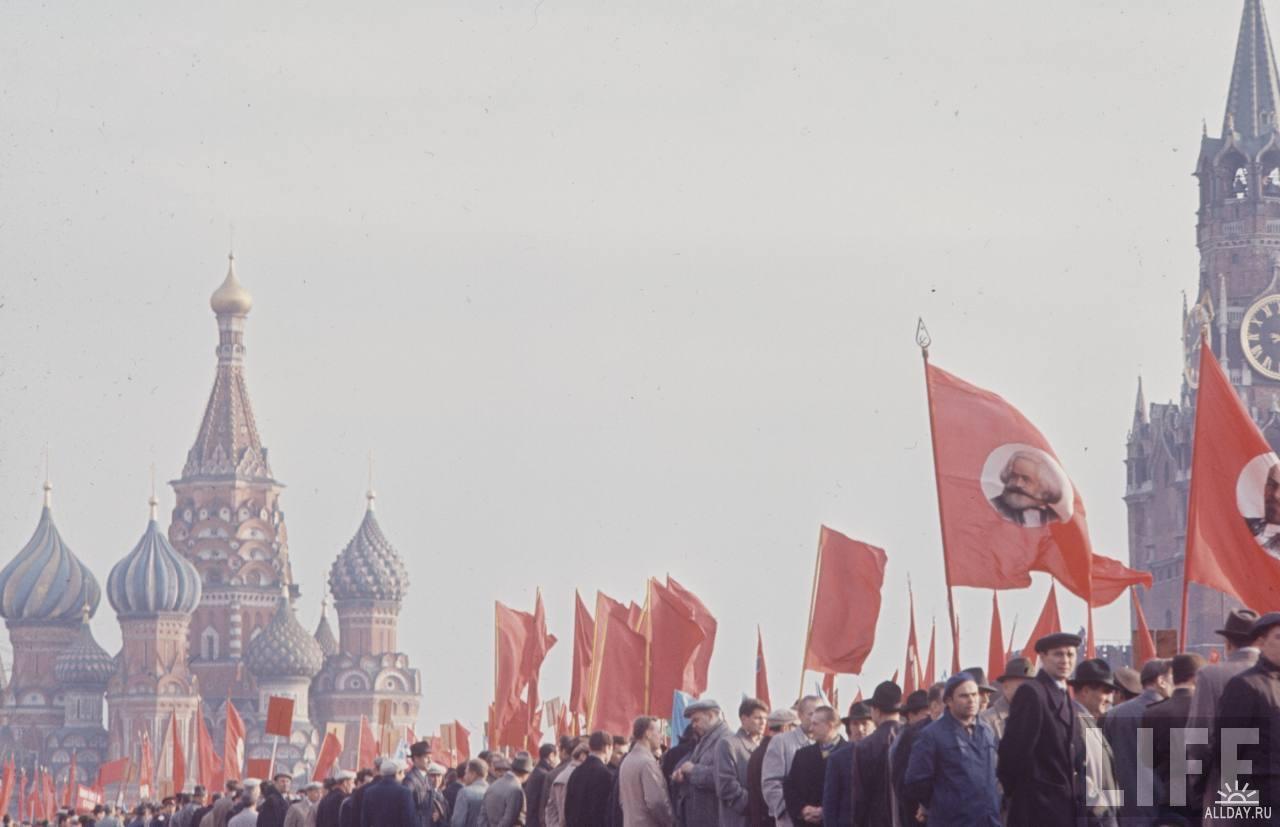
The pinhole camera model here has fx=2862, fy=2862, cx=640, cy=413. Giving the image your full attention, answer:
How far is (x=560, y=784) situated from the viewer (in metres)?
18.1

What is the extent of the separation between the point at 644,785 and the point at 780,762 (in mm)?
1240

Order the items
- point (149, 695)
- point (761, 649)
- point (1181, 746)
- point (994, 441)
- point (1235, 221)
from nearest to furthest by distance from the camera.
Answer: point (1181, 746), point (994, 441), point (761, 649), point (1235, 221), point (149, 695)

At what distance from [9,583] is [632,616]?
407ft

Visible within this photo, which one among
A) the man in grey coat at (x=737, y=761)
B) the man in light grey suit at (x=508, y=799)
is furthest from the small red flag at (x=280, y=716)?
the man in grey coat at (x=737, y=761)

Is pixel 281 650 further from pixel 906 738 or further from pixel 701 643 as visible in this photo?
pixel 906 738

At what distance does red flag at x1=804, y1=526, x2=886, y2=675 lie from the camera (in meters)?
19.1

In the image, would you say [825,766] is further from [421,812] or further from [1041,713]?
[421,812]

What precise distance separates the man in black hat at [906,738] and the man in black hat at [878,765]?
313mm

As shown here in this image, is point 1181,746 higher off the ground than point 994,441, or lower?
lower

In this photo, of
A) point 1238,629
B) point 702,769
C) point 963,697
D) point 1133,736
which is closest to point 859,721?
point 702,769

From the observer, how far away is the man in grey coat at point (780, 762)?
48.9 feet

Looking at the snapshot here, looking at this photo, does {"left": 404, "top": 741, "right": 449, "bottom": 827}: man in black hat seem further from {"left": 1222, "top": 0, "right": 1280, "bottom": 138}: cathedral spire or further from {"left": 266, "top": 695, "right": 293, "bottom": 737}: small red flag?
{"left": 1222, "top": 0, "right": 1280, "bottom": 138}: cathedral spire

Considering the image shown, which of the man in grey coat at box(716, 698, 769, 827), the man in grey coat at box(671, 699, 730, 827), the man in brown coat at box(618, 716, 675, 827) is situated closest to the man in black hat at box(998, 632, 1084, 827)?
the man in grey coat at box(716, 698, 769, 827)

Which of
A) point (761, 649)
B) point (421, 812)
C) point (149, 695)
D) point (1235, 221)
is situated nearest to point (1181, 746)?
point (421, 812)
